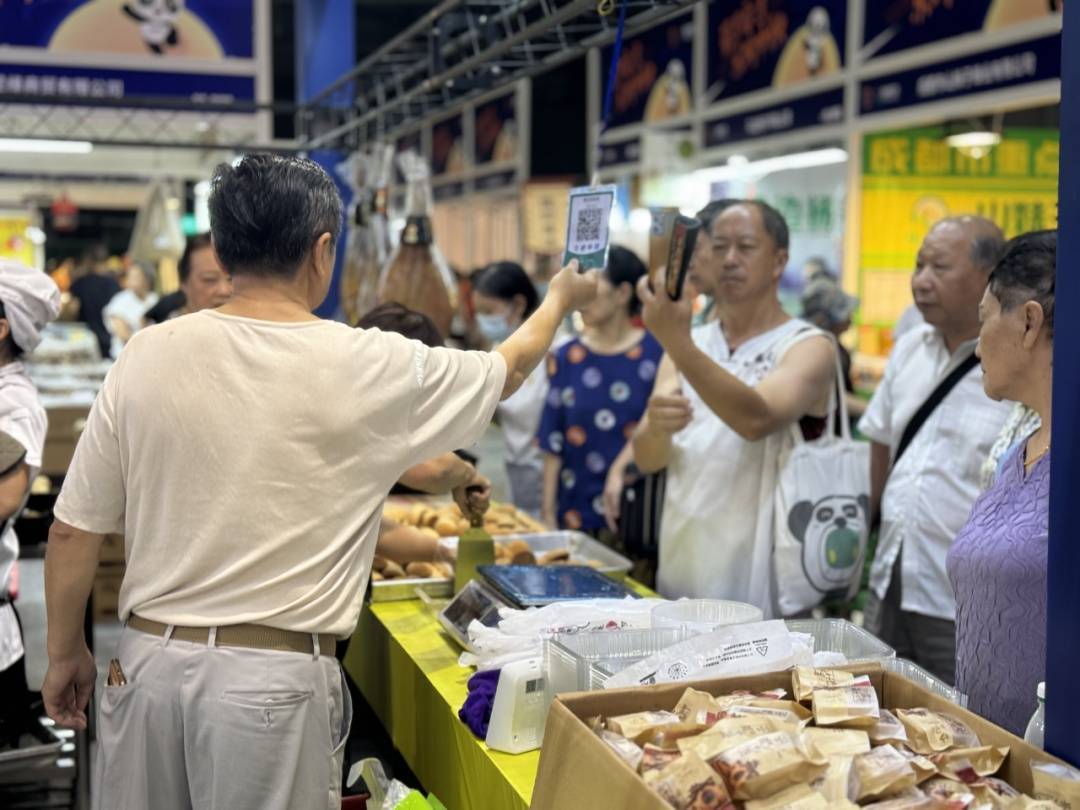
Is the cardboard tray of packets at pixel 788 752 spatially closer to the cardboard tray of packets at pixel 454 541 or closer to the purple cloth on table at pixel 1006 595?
the purple cloth on table at pixel 1006 595

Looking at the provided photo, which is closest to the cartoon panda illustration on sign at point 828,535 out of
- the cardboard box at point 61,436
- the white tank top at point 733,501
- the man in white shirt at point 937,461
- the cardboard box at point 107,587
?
the white tank top at point 733,501

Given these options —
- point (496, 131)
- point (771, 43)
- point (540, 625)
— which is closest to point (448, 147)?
point (496, 131)

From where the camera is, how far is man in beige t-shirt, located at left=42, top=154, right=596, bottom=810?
6.33 feet

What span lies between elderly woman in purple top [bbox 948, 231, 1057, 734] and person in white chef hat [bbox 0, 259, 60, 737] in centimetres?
203

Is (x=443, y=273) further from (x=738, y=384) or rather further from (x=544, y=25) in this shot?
(x=738, y=384)

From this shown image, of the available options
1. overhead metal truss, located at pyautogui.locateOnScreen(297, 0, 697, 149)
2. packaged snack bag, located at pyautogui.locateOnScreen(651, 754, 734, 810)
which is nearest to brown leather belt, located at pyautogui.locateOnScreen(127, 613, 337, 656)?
packaged snack bag, located at pyautogui.locateOnScreen(651, 754, 734, 810)

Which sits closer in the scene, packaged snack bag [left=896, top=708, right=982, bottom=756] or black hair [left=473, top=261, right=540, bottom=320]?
packaged snack bag [left=896, top=708, right=982, bottom=756]

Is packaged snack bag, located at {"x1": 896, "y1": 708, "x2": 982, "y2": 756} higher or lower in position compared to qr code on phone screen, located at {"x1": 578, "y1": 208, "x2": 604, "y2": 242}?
lower

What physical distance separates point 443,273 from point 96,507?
7.68 ft

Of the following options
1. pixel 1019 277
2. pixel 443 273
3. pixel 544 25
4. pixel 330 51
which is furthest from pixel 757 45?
pixel 1019 277

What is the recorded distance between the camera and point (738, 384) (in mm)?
2887

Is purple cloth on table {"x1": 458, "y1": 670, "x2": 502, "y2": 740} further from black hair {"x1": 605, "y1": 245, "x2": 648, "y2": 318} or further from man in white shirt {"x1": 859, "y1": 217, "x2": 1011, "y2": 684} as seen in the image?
black hair {"x1": 605, "y1": 245, "x2": 648, "y2": 318}

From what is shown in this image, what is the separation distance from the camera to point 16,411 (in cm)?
287

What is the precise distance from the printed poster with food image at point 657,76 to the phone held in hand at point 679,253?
8804mm
